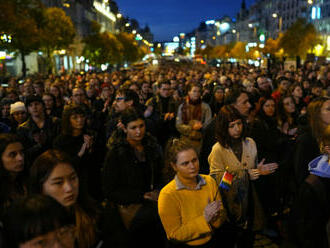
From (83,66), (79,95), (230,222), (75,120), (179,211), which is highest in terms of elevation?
(83,66)

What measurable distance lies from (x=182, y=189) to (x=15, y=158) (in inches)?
67.8

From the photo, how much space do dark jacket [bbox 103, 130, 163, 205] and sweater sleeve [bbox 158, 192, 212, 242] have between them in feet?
2.17

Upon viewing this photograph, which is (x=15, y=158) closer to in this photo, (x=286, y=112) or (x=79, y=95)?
(x=286, y=112)

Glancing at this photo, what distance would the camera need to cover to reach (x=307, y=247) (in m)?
3.09

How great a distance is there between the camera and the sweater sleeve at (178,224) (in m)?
3.38

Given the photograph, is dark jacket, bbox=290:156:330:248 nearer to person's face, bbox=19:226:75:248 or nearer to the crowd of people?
the crowd of people

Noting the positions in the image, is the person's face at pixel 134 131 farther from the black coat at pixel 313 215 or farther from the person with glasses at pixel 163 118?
the person with glasses at pixel 163 118

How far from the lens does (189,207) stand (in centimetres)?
341

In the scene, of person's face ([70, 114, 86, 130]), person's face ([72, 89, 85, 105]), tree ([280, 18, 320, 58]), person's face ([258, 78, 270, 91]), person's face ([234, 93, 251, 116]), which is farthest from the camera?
tree ([280, 18, 320, 58])

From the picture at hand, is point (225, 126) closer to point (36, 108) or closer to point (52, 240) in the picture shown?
point (52, 240)

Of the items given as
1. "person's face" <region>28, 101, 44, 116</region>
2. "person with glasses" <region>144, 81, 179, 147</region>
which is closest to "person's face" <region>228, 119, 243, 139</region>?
"person with glasses" <region>144, 81, 179, 147</region>

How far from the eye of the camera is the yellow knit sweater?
3.38 metres

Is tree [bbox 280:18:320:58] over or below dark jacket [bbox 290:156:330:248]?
over

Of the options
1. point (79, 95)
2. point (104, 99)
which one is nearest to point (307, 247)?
point (79, 95)
